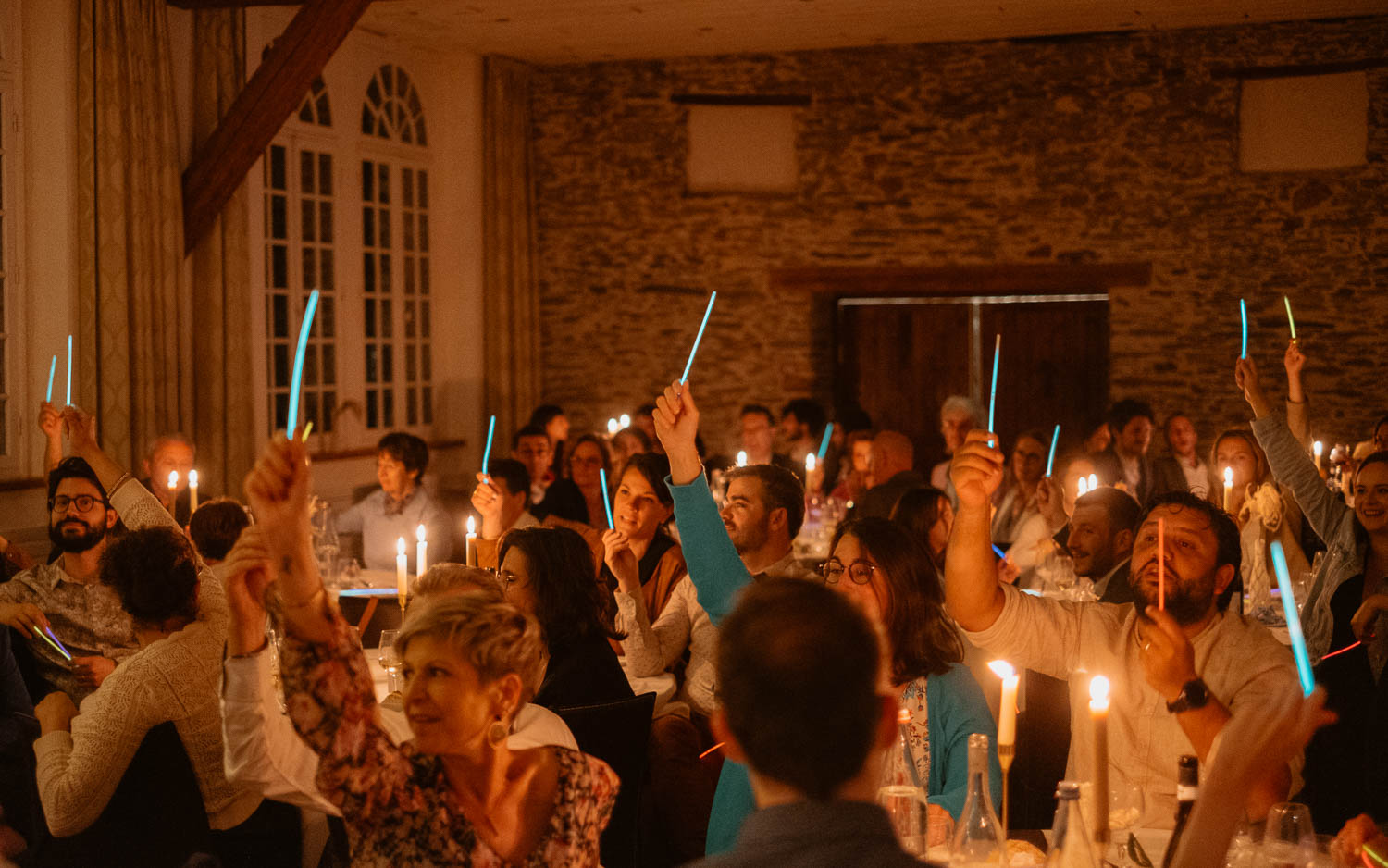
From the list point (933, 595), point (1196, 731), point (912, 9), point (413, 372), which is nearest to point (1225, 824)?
point (1196, 731)

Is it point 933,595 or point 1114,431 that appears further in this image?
point 1114,431

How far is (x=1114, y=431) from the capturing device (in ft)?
28.9

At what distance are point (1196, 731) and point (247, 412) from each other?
250 inches

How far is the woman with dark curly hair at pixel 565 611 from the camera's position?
3424 mm

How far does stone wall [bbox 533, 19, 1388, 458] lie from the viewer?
9555mm

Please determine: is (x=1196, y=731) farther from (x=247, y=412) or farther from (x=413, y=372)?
(x=413, y=372)

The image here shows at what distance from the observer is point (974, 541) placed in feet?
8.97

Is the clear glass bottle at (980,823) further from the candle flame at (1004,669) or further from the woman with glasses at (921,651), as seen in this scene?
the woman with glasses at (921,651)

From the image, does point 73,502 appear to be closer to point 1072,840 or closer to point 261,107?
point 1072,840

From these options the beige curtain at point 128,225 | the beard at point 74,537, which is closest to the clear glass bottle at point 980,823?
the beard at point 74,537

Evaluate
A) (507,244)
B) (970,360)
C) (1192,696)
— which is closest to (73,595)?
(1192,696)

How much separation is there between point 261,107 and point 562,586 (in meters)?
4.72

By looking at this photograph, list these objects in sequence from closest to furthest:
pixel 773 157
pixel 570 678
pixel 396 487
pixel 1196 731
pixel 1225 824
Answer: pixel 1225 824 → pixel 1196 731 → pixel 570 678 → pixel 396 487 → pixel 773 157

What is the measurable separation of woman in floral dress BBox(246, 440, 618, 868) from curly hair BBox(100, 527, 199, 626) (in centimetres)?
134
